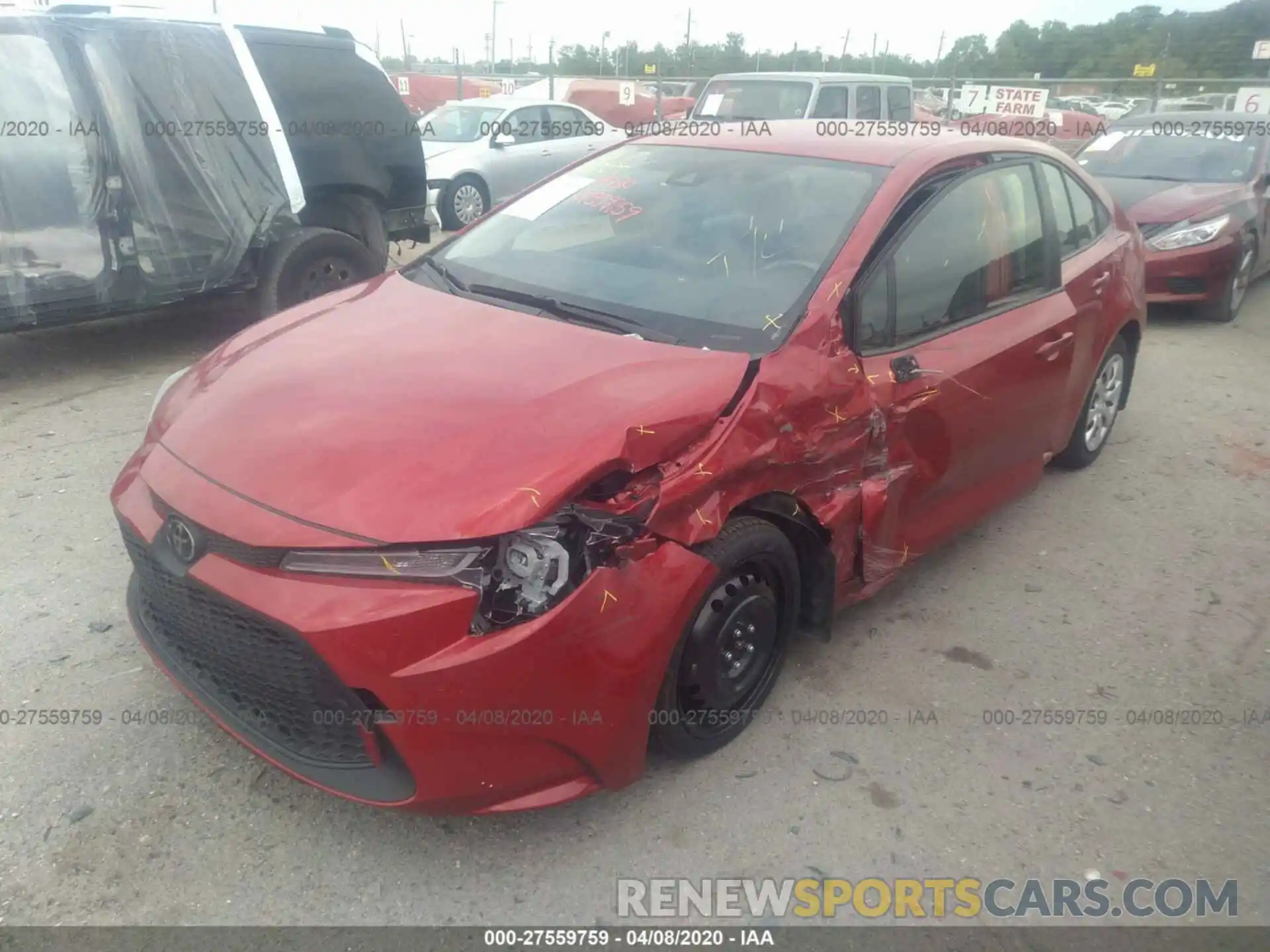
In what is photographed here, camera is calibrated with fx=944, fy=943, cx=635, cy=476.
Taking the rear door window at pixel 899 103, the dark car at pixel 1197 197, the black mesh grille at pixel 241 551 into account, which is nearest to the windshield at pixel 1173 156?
the dark car at pixel 1197 197

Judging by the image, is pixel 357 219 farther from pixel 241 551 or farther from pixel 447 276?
pixel 241 551

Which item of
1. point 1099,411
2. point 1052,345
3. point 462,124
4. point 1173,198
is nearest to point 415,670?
point 1052,345

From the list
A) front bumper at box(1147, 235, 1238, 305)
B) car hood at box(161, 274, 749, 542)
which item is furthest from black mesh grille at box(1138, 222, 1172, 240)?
car hood at box(161, 274, 749, 542)

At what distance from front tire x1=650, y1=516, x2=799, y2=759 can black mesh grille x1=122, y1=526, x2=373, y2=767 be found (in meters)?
0.78

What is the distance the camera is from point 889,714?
9.95 feet

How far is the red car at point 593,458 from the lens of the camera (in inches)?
82.9

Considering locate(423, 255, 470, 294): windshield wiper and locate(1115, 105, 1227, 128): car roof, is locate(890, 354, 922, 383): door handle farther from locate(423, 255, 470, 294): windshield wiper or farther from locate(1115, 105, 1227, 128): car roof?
locate(1115, 105, 1227, 128): car roof

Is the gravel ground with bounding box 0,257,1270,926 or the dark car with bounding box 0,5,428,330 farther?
the dark car with bounding box 0,5,428,330

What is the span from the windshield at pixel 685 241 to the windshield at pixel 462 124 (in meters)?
9.38

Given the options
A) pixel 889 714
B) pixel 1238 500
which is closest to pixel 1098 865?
pixel 889 714

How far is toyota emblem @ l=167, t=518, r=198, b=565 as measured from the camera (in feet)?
7.39

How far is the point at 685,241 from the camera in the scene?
316 centimetres

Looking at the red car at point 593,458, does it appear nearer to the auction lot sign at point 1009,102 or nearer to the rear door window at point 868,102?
the rear door window at point 868,102

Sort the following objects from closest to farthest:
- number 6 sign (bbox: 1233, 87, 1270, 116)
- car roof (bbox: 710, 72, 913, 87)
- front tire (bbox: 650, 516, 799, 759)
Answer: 1. front tire (bbox: 650, 516, 799, 759)
2. car roof (bbox: 710, 72, 913, 87)
3. number 6 sign (bbox: 1233, 87, 1270, 116)
